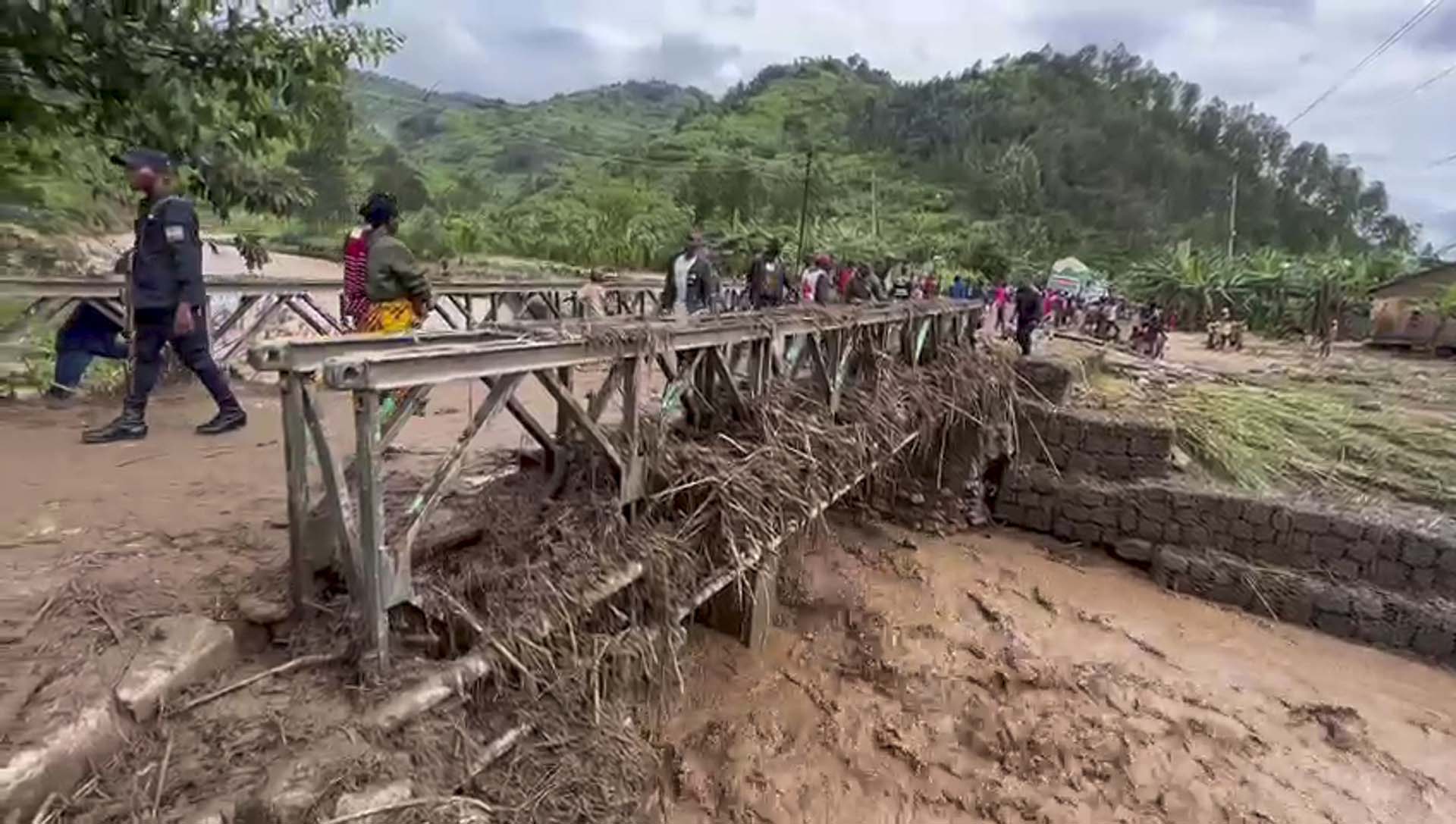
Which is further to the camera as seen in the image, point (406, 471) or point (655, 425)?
point (406, 471)

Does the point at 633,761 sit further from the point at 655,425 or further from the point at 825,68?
the point at 825,68

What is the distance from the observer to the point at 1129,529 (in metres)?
9.19

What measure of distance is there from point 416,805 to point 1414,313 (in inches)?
1085

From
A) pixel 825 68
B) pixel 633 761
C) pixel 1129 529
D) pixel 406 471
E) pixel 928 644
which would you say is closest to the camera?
pixel 633 761

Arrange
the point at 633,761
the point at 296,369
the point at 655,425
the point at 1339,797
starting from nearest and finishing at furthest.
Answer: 1. the point at 296,369
2. the point at 633,761
3. the point at 655,425
4. the point at 1339,797

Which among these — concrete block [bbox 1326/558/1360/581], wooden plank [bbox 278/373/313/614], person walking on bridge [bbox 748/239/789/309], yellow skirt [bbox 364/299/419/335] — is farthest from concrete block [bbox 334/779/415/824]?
concrete block [bbox 1326/558/1360/581]

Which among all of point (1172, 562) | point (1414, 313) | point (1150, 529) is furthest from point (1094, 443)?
point (1414, 313)

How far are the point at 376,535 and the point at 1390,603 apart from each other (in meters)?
8.84

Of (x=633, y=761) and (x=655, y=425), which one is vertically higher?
(x=655, y=425)

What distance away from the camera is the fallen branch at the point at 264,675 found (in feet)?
8.09

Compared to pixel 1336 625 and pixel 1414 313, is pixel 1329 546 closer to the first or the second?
pixel 1336 625

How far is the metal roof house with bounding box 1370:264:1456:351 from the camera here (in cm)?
2180

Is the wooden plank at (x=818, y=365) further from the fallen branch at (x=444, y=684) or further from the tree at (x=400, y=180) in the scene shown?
the tree at (x=400, y=180)

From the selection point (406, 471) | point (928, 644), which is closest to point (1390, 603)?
point (928, 644)
